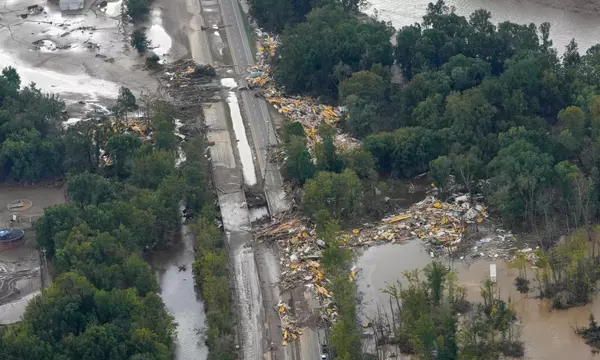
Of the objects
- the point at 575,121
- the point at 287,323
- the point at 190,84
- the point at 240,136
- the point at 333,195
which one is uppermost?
the point at 190,84

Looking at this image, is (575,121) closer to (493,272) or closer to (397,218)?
(397,218)

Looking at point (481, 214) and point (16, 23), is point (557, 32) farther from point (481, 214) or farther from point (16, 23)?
point (16, 23)

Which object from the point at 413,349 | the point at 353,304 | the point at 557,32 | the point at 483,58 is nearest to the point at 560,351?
the point at 413,349

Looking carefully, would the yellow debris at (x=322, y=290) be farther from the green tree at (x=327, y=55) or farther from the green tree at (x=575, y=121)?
the green tree at (x=327, y=55)

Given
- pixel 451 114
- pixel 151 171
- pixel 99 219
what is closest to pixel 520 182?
pixel 451 114

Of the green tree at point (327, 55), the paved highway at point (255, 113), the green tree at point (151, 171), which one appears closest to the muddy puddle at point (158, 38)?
the paved highway at point (255, 113)

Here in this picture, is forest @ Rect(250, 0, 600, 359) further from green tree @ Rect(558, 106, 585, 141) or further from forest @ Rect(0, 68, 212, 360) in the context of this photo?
forest @ Rect(0, 68, 212, 360)
